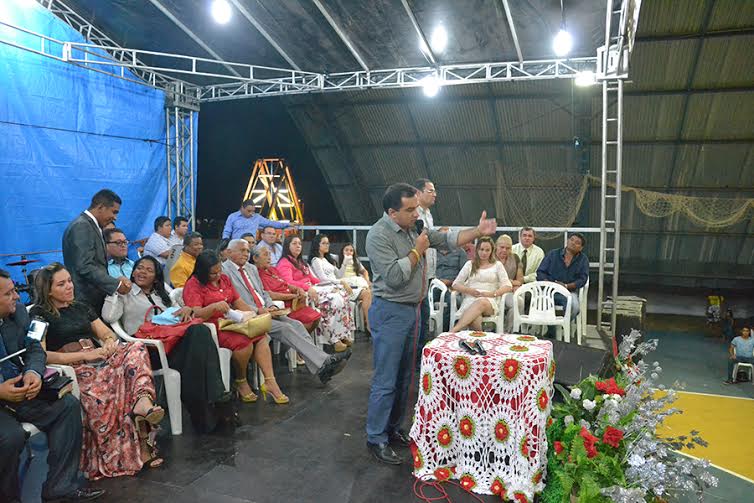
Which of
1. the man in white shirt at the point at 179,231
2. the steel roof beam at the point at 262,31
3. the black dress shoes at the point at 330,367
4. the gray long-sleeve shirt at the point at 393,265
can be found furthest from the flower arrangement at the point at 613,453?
the steel roof beam at the point at 262,31

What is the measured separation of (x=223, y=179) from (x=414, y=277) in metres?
11.5

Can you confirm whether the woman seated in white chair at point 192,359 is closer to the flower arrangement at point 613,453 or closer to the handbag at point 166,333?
the handbag at point 166,333

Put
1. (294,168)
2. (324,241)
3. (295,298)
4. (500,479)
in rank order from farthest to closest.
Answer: (294,168) < (324,241) < (295,298) < (500,479)

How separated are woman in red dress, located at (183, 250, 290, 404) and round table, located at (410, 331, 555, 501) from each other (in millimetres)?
1519

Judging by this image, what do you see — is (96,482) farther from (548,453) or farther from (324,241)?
(324,241)

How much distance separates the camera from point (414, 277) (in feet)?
10.1

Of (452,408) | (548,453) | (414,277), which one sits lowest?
(548,453)

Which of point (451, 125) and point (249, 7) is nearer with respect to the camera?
point (249, 7)

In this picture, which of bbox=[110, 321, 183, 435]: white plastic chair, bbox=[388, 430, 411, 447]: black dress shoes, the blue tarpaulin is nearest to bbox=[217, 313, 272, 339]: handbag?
bbox=[110, 321, 183, 435]: white plastic chair

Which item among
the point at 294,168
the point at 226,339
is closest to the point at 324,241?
the point at 226,339

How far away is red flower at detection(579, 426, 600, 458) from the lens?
249 cm

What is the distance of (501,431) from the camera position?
271cm

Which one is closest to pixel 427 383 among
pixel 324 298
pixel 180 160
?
pixel 324 298

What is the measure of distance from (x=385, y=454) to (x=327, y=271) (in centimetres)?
319
